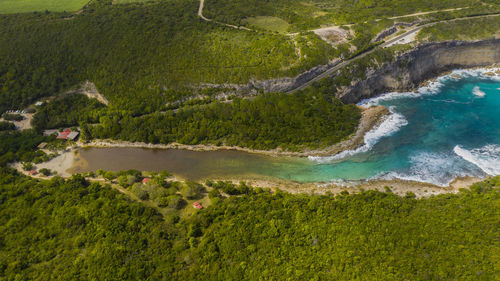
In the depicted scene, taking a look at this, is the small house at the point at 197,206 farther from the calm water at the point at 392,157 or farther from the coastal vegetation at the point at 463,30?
the coastal vegetation at the point at 463,30

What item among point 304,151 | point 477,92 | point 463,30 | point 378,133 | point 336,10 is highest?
point 336,10

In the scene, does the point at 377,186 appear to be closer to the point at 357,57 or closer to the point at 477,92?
the point at 357,57

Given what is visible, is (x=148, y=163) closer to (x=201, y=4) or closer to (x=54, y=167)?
(x=54, y=167)

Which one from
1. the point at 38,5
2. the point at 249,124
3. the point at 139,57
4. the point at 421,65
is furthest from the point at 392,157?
the point at 38,5

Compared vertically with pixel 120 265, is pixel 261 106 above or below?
above

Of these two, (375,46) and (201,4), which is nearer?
(375,46)

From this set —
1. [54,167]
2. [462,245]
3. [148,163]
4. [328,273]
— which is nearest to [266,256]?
[328,273]
